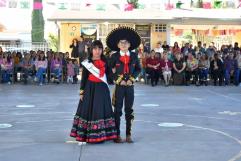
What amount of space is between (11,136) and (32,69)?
1215 cm

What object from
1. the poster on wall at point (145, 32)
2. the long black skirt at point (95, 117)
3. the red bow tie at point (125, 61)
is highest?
the poster on wall at point (145, 32)

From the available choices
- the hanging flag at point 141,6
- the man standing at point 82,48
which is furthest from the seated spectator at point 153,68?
the hanging flag at point 141,6

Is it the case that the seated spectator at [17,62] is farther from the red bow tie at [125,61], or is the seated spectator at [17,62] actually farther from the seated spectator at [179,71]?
the red bow tie at [125,61]

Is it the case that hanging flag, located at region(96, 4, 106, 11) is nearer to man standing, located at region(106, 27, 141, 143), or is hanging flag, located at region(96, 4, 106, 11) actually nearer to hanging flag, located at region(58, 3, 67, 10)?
hanging flag, located at region(58, 3, 67, 10)

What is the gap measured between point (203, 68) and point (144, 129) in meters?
11.3

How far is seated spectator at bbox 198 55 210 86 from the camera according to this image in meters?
20.5

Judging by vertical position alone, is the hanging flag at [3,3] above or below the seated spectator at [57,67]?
above

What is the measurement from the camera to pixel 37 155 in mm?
7426

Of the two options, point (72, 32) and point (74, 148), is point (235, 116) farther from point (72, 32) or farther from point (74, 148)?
point (72, 32)

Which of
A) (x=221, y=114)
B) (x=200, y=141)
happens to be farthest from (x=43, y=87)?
(x=200, y=141)

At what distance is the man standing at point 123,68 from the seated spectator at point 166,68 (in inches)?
461

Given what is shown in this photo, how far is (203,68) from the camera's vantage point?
67.5 feet

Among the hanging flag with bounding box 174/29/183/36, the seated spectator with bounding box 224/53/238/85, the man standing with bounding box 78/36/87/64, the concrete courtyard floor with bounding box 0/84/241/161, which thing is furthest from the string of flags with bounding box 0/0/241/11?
the concrete courtyard floor with bounding box 0/84/241/161

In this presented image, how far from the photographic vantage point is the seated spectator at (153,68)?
20.1 meters
